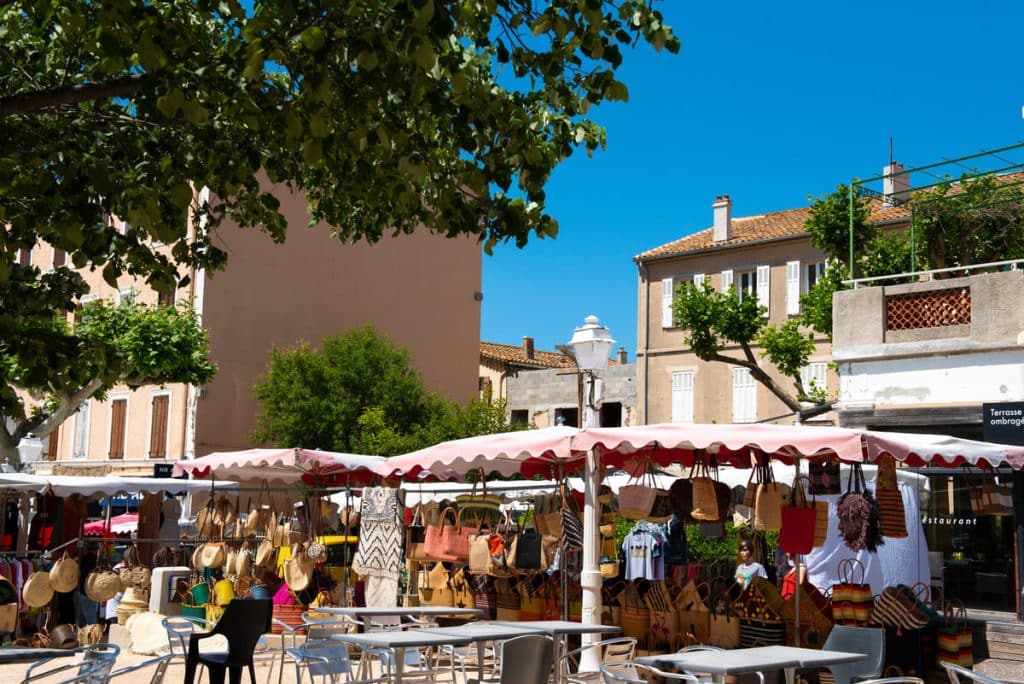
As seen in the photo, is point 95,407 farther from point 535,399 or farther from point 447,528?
point 447,528

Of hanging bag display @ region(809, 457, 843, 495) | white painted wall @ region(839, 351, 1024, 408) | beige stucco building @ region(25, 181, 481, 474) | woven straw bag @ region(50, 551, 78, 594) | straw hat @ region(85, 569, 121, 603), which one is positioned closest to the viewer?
hanging bag display @ region(809, 457, 843, 495)

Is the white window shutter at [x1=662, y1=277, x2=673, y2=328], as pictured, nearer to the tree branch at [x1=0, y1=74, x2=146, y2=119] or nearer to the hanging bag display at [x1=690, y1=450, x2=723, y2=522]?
the hanging bag display at [x1=690, y1=450, x2=723, y2=522]

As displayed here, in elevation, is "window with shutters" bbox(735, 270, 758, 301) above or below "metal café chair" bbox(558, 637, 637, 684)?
above

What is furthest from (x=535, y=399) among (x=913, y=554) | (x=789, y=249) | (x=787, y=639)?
(x=787, y=639)

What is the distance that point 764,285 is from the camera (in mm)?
34438

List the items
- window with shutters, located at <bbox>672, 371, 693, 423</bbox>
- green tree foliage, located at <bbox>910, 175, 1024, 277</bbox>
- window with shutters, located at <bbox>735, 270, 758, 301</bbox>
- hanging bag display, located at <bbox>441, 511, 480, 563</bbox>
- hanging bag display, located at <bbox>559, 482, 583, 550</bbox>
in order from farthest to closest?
1. window with shutters, located at <bbox>672, 371, 693, 423</bbox>
2. window with shutters, located at <bbox>735, 270, 758, 301</bbox>
3. green tree foliage, located at <bbox>910, 175, 1024, 277</bbox>
4. hanging bag display, located at <bbox>441, 511, 480, 563</bbox>
5. hanging bag display, located at <bbox>559, 482, 583, 550</bbox>

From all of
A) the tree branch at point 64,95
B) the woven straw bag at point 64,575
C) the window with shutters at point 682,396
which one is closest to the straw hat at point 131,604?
the woven straw bag at point 64,575

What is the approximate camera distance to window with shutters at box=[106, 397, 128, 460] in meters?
33.0

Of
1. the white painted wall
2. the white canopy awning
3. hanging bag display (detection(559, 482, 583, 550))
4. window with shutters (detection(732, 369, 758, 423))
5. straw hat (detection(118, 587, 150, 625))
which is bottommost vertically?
straw hat (detection(118, 587, 150, 625))

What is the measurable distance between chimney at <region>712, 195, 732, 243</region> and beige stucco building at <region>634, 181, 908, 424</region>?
3 centimetres


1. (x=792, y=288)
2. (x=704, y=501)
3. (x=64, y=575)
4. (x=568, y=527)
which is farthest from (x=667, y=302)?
(x=704, y=501)

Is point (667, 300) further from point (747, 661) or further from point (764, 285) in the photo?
point (747, 661)

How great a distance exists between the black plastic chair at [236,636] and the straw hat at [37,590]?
6396mm

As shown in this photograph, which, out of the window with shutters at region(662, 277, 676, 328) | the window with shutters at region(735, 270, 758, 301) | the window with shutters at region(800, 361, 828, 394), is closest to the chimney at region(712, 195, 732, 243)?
the window with shutters at region(735, 270, 758, 301)
